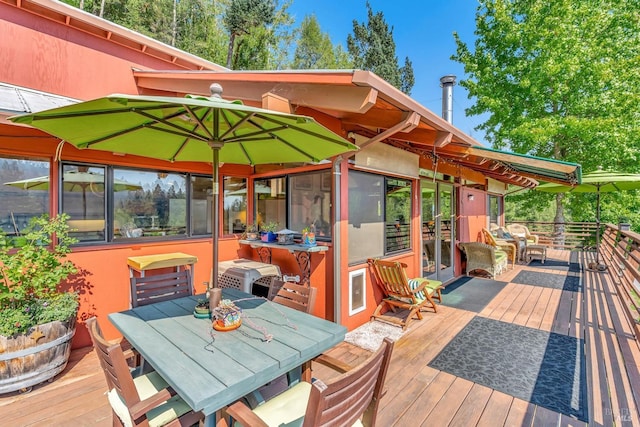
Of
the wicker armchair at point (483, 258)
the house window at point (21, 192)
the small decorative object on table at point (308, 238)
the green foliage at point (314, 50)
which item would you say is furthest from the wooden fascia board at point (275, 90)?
the green foliage at point (314, 50)

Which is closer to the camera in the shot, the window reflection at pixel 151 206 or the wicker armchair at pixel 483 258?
the window reflection at pixel 151 206

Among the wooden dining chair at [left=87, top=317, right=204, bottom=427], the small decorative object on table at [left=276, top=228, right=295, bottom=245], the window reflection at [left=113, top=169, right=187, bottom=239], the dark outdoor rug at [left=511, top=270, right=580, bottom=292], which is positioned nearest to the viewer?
the wooden dining chair at [left=87, top=317, right=204, bottom=427]

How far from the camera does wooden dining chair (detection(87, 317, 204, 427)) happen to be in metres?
1.33

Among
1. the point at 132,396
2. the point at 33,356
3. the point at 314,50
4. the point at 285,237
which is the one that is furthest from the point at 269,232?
the point at 314,50

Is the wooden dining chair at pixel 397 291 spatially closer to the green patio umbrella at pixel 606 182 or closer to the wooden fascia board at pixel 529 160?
the wooden fascia board at pixel 529 160

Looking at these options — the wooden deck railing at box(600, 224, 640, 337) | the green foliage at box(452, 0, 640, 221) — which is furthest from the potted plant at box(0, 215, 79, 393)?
the green foliage at box(452, 0, 640, 221)

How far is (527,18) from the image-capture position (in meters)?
11.2

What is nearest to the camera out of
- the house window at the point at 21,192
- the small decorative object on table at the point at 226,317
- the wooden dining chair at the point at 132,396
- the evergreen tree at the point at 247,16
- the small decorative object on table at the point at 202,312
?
the wooden dining chair at the point at 132,396

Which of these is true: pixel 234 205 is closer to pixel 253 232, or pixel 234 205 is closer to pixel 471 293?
pixel 253 232

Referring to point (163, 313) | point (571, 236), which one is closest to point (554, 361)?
point (163, 313)

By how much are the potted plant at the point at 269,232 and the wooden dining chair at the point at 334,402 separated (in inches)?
103

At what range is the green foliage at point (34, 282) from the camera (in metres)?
2.63

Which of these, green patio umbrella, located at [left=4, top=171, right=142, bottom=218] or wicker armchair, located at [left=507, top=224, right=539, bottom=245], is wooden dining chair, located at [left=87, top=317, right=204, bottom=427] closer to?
green patio umbrella, located at [left=4, top=171, right=142, bottom=218]

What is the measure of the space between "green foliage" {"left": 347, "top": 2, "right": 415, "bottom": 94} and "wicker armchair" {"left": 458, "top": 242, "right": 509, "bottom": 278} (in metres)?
11.9
